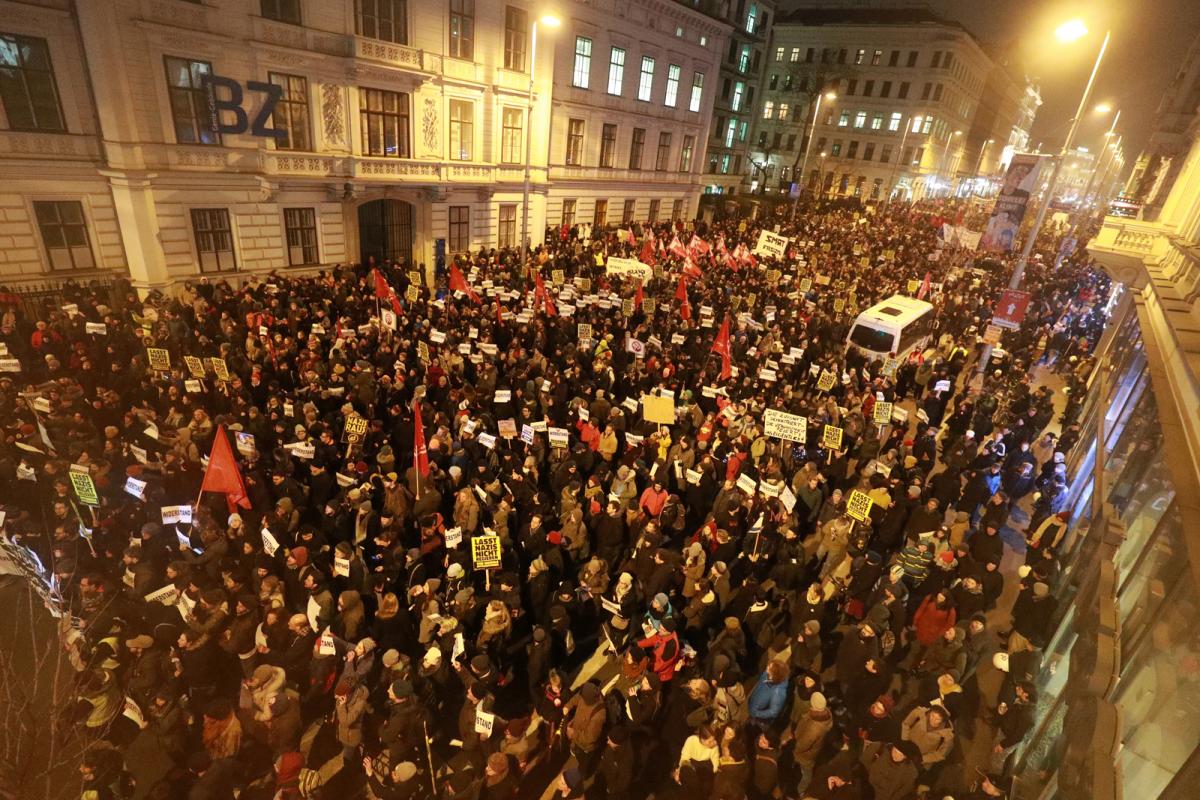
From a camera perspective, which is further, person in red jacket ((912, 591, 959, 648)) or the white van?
the white van

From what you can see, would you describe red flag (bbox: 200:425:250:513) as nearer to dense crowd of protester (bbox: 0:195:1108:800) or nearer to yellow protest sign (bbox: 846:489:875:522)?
dense crowd of protester (bbox: 0:195:1108:800)

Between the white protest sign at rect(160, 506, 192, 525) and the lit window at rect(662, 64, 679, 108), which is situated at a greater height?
the lit window at rect(662, 64, 679, 108)

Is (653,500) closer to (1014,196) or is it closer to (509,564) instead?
(509,564)

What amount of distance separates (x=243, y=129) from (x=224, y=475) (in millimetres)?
15059

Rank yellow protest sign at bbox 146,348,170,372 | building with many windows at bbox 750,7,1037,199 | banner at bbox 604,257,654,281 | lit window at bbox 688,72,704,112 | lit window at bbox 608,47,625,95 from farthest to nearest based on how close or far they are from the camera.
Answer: building with many windows at bbox 750,7,1037,199
lit window at bbox 688,72,704,112
lit window at bbox 608,47,625,95
banner at bbox 604,257,654,281
yellow protest sign at bbox 146,348,170,372

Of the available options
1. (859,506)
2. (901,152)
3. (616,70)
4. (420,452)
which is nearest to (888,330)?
(859,506)

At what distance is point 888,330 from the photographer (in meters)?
16.8

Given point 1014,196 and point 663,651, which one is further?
point 1014,196

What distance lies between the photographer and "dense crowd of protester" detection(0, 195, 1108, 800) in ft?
18.8

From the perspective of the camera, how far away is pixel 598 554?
8.59m

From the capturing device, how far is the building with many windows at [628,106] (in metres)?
29.1

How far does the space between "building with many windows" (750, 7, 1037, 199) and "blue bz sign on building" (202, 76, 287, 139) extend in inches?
1999

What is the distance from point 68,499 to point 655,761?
26.2 ft

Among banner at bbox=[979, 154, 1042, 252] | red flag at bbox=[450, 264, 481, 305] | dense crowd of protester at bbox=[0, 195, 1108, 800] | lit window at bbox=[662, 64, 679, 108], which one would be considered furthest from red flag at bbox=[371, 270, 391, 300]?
lit window at bbox=[662, 64, 679, 108]
